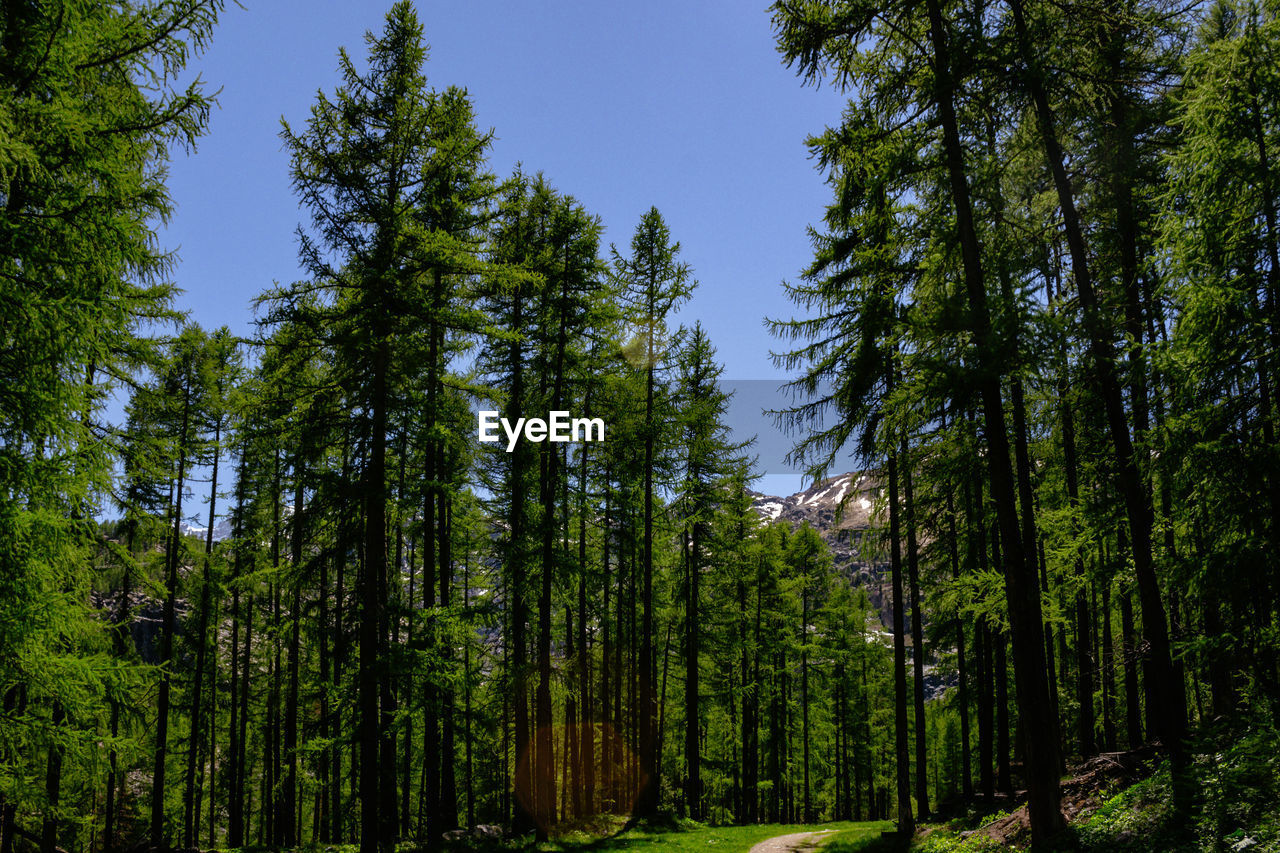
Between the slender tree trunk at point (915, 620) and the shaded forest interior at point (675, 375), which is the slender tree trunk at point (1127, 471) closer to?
the shaded forest interior at point (675, 375)

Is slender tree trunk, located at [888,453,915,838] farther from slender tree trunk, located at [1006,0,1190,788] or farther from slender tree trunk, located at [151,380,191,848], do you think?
slender tree trunk, located at [151,380,191,848]

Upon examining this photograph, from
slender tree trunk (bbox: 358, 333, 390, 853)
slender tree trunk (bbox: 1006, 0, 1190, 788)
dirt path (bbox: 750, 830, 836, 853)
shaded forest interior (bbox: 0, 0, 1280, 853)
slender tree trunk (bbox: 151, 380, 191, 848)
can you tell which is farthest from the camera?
slender tree trunk (bbox: 151, 380, 191, 848)

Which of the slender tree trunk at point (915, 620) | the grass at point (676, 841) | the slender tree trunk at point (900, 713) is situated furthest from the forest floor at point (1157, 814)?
the grass at point (676, 841)

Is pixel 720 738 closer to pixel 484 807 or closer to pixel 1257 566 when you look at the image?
pixel 484 807

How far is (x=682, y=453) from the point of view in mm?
23672

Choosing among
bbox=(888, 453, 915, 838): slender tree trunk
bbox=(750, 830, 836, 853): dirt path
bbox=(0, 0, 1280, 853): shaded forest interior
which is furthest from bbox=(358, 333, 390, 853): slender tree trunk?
bbox=(888, 453, 915, 838): slender tree trunk

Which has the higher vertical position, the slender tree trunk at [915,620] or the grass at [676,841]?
the slender tree trunk at [915,620]

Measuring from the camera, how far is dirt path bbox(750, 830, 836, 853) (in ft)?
55.7

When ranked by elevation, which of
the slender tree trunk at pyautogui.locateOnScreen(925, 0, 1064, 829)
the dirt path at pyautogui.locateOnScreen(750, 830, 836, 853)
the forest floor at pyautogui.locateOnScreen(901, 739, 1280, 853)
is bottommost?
the dirt path at pyautogui.locateOnScreen(750, 830, 836, 853)

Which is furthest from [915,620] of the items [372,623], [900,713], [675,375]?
[372,623]

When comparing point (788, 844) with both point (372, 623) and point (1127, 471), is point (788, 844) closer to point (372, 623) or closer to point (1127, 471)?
point (372, 623)

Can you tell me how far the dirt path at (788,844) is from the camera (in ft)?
55.7

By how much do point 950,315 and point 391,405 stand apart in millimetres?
9733

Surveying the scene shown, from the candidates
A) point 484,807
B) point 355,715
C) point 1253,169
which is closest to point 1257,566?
point 1253,169
